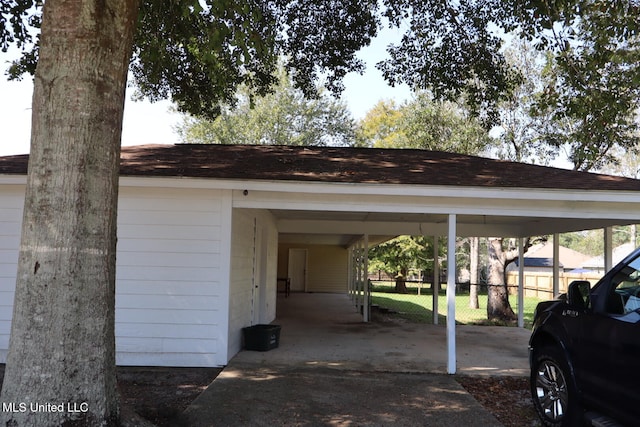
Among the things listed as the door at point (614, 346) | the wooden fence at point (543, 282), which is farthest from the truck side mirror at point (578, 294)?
the wooden fence at point (543, 282)

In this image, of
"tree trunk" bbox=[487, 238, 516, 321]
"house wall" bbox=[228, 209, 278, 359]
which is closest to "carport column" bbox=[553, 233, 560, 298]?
"tree trunk" bbox=[487, 238, 516, 321]

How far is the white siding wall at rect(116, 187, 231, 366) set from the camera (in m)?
7.22

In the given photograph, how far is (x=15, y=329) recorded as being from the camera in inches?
142

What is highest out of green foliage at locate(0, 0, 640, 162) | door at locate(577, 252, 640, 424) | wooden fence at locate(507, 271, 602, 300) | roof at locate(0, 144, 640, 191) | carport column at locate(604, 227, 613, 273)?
green foliage at locate(0, 0, 640, 162)

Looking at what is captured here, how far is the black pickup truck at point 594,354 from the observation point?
3656mm

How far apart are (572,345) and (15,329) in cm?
464

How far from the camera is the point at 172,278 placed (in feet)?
24.1

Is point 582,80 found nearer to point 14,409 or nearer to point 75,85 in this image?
point 75,85

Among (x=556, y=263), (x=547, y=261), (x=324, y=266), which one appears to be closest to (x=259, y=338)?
(x=556, y=263)

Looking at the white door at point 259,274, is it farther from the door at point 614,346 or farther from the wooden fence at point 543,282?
the wooden fence at point 543,282

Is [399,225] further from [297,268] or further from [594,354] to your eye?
[297,268]

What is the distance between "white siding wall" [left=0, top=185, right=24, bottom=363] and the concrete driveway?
345cm

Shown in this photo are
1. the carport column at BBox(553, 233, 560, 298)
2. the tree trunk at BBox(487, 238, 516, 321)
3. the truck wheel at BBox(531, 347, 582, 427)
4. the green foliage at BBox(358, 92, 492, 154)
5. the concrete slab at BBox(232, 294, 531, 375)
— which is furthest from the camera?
the green foliage at BBox(358, 92, 492, 154)

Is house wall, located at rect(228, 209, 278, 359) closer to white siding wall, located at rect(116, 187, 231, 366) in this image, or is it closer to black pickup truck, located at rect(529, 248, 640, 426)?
white siding wall, located at rect(116, 187, 231, 366)
